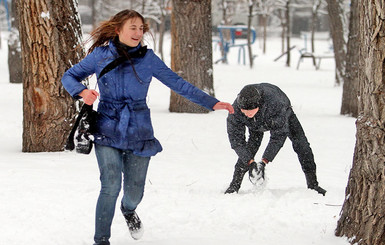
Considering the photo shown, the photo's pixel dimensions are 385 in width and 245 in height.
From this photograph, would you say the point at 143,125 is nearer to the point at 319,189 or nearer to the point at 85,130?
the point at 85,130

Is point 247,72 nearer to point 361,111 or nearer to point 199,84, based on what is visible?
point 199,84

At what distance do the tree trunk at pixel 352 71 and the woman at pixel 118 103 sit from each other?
783 cm

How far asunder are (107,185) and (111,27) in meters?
0.99

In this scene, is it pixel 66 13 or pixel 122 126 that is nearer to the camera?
pixel 122 126

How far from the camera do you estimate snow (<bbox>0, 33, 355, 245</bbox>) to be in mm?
3844

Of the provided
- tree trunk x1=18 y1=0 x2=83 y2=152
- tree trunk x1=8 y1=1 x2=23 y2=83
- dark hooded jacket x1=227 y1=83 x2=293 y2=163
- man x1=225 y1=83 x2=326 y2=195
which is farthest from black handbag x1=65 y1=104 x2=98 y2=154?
tree trunk x1=8 y1=1 x2=23 y2=83

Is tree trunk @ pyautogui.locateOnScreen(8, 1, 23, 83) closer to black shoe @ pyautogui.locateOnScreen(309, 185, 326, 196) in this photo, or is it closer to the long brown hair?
black shoe @ pyautogui.locateOnScreen(309, 185, 326, 196)

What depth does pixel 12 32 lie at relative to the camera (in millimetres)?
15328

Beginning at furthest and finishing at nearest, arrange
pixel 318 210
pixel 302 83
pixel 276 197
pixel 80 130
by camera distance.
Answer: pixel 302 83 < pixel 276 197 < pixel 318 210 < pixel 80 130

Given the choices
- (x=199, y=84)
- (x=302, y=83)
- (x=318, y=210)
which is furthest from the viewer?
(x=302, y=83)

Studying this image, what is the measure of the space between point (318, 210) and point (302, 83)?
14.1 meters

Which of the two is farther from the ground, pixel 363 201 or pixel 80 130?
pixel 80 130

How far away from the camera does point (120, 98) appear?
3.31m

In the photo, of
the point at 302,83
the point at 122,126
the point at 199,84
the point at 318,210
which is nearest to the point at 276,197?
the point at 318,210
